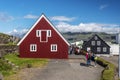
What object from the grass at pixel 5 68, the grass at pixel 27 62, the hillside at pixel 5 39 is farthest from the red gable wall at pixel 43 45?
the grass at pixel 5 68

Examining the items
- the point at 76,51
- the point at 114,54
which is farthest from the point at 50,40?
the point at 114,54

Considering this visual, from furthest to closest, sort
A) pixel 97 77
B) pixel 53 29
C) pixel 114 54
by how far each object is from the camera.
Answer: pixel 114 54
pixel 53 29
pixel 97 77

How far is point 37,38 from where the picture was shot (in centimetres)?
5344

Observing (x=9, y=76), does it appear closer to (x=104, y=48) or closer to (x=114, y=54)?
(x=104, y=48)

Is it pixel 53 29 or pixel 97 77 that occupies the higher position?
pixel 53 29

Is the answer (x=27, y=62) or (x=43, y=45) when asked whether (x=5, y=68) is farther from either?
(x=43, y=45)

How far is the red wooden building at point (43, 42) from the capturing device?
52.9 meters

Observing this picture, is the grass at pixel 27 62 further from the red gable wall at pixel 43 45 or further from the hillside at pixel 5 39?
the hillside at pixel 5 39

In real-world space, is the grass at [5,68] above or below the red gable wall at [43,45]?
below

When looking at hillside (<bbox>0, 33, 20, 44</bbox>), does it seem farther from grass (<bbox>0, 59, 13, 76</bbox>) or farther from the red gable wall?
grass (<bbox>0, 59, 13, 76</bbox>)

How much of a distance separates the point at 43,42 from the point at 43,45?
558 mm

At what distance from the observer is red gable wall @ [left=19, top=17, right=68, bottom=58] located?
174 ft

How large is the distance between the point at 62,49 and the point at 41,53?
3.99 m

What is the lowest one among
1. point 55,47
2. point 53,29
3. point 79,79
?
point 79,79
